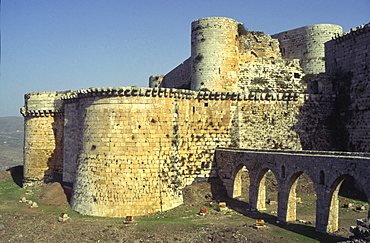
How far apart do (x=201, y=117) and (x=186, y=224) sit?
892 centimetres

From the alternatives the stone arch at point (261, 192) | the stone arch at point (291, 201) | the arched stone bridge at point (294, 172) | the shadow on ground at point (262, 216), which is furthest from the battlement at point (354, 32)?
the shadow on ground at point (262, 216)

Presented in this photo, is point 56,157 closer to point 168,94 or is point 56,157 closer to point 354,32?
point 168,94

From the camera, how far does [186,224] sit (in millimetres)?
21281

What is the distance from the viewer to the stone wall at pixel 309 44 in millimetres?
35375

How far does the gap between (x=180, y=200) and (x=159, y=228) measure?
5054mm

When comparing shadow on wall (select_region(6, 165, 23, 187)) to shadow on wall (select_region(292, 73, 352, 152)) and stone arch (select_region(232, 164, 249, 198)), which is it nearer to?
stone arch (select_region(232, 164, 249, 198))

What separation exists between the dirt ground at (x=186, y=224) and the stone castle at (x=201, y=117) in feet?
4.12

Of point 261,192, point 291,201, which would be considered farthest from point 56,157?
point 291,201

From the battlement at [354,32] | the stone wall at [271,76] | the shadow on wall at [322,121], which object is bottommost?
the shadow on wall at [322,121]

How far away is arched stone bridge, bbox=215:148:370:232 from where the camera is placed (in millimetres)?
17484

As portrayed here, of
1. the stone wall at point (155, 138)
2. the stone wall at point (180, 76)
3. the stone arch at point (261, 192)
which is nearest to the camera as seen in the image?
the stone arch at point (261, 192)

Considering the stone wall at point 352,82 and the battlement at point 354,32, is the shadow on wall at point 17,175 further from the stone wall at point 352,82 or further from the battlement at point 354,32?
the battlement at point 354,32

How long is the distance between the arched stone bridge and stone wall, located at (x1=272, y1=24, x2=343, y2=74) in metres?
12.9

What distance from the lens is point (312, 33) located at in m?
36.0
